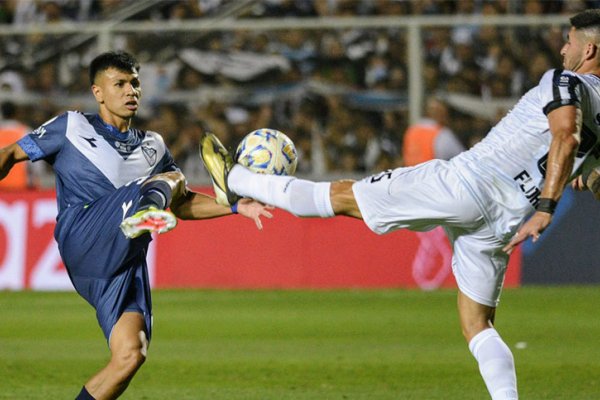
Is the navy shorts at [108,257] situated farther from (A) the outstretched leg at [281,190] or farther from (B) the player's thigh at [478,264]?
(B) the player's thigh at [478,264]

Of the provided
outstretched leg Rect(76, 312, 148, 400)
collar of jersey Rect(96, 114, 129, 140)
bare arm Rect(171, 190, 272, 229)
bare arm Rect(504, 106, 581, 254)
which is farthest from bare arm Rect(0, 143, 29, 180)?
bare arm Rect(504, 106, 581, 254)

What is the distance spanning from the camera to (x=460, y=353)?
10.7m

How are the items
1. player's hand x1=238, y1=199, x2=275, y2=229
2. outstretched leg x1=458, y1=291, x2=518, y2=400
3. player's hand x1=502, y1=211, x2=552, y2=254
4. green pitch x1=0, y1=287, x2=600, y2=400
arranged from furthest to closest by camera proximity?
green pitch x1=0, y1=287, x2=600, y2=400
player's hand x1=238, y1=199, x2=275, y2=229
outstretched leg x1=458, y1=291, x2=518, y2=400
player's hand x1=502, y1=211, x2=552, y2=254

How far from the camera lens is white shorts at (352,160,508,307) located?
6.13 metres

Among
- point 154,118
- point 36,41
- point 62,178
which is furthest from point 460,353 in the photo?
point 36,41

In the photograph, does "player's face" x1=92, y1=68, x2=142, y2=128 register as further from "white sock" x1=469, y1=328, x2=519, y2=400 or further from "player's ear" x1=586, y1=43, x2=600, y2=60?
"player's ear" x1=586, y1=43, x2=600, y2=60

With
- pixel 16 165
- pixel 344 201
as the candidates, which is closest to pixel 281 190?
pixel 344 201

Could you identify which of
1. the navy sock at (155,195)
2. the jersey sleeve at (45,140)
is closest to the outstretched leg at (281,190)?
the navy sock at (155,195)

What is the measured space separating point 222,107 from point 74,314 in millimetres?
4804

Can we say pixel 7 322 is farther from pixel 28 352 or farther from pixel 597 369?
pixel 597 369

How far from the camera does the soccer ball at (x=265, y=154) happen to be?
671 centimetres

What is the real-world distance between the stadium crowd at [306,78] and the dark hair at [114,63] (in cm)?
994

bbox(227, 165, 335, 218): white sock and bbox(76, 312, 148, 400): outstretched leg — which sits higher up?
bbox(227, 165, 335, 218): white sock

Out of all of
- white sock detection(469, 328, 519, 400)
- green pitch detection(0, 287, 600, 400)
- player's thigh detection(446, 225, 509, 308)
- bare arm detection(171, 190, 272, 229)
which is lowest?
green pitch detection(0, 287, 600, 400)
